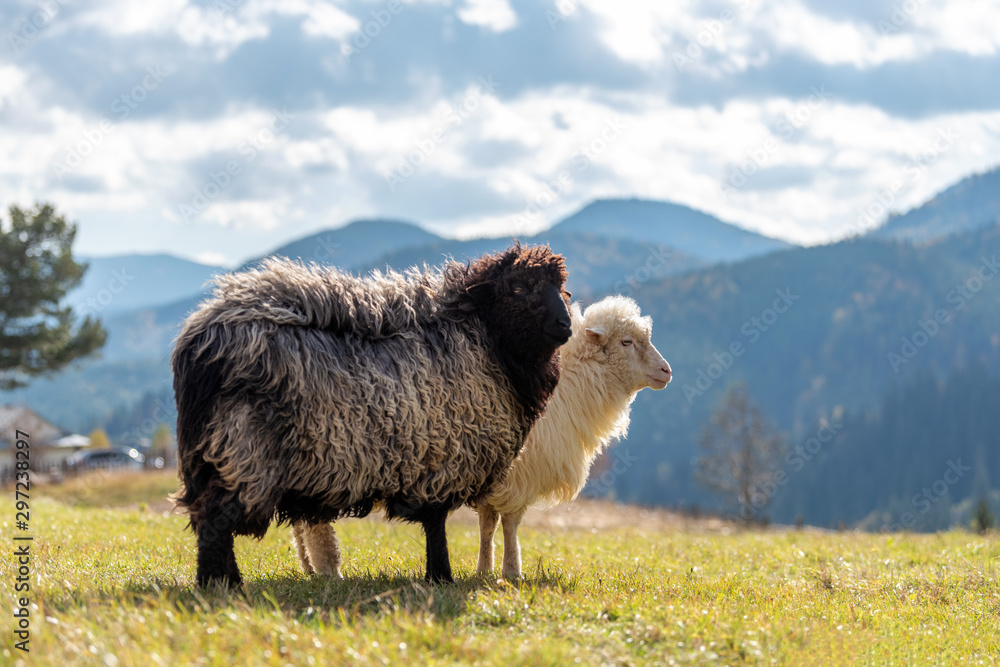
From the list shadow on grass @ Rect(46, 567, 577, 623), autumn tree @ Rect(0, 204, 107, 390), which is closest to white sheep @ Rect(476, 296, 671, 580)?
shadow on grass @ Rect(46, 567, 577, 623)

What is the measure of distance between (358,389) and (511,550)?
2.75 meters

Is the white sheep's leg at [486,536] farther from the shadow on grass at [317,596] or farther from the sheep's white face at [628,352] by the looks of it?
the sheep's white face at [628,352]

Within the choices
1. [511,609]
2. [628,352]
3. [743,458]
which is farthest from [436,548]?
[743,458]

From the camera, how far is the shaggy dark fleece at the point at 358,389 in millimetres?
6496

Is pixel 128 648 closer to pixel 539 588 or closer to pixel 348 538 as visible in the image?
pixel 539 588

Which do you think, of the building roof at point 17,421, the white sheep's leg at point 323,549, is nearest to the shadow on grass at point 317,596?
the white sheep's leg at point 323,549

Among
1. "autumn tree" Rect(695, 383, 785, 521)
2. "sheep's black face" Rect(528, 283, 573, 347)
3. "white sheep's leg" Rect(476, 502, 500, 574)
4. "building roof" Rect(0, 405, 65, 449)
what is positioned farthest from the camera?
"building roof" Rect(0, 405, 65, 449)

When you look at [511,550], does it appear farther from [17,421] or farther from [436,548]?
[17,421]

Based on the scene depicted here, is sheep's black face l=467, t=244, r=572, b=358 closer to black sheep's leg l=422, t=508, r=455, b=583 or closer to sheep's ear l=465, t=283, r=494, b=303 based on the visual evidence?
sheep's ear l=465, t=283, r=494, b=303

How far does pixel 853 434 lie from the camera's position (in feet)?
635

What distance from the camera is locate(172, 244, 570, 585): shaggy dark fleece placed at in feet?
21.3

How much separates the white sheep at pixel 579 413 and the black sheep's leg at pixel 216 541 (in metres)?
2.84

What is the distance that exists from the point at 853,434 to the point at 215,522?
20848 centimetres

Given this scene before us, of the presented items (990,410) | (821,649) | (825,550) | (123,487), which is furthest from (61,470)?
(990,410)
